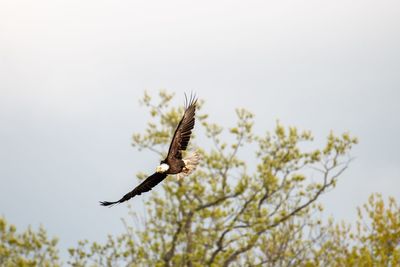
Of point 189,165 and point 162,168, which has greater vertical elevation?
point 189,165

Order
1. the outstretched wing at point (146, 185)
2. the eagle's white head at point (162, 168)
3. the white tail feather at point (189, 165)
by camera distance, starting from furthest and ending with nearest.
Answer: the outstretched wing at point (146, 185) < the white tail feather at point (189, 165) < the eagle's white head at point (162, 168)

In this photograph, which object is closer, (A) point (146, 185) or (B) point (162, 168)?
(B) point (162, 168)

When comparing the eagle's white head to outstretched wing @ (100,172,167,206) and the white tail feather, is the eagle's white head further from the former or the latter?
outstretched wing @ (100,172,167,206)

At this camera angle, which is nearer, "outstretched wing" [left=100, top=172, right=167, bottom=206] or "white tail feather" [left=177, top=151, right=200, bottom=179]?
"white tail feather" [left=177, top=151, right=200, bottom=179]

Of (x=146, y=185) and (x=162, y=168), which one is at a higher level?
(x=146, y=185)

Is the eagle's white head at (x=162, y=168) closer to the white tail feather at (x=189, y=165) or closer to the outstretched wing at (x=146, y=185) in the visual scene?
the white tail feather at (x=189, y=165)

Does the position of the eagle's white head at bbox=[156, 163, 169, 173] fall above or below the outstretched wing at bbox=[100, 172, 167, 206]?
below

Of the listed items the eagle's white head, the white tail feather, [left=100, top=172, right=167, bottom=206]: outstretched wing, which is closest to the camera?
the eagle's white head

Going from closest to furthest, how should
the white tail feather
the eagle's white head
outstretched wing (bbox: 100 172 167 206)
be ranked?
the eagle's white head
the white tail feather
outstretched wing (bbox: 100 172 167 206)

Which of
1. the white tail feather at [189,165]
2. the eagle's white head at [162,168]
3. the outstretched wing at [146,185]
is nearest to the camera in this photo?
the eagle's white head at [162,168]

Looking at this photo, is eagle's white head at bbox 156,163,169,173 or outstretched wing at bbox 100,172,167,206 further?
outstretched wing at bbox 100,172,167,206

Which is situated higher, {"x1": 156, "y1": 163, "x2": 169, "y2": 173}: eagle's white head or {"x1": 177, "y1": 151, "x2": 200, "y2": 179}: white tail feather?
{"x1": 177, "y1": 151, "x2": 200, "y2": 179}: white tail feather

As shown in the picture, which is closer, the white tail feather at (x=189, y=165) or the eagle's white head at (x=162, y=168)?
the eagle's white head at (x=162, y=168)

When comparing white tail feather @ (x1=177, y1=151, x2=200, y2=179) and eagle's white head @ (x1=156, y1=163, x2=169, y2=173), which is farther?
white tail feather @ (x1=177, y1=151, x2=200, y2=179)
